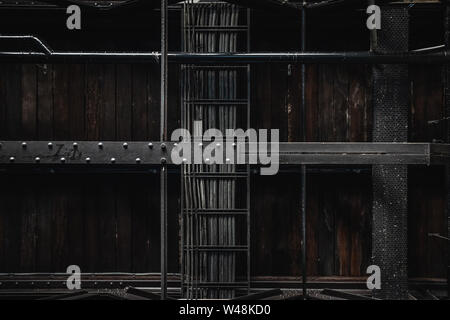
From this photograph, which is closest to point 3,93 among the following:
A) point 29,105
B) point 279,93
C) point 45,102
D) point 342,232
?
point 29,105

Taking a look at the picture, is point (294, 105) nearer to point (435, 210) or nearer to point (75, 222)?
point (435, 210)

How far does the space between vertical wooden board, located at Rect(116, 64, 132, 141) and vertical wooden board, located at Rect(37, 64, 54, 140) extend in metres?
0.96

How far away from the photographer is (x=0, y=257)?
4.81 meters

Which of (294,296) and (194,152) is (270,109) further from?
(294,296)

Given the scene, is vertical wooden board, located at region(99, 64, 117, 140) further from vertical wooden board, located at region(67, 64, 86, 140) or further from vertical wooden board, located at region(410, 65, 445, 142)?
vertical wooden board, located at region(410, 65, 445, 142)

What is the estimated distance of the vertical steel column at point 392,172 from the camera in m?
4.59

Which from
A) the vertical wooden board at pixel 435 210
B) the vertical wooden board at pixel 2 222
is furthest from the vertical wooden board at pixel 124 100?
the vertical wooden board at pixel 435 210

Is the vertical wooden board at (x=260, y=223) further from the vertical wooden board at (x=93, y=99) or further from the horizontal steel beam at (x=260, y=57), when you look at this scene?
the vertical wooden board at (x=93, y=99)

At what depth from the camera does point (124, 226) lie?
15.9ft

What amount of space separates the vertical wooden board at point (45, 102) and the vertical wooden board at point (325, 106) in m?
3.86

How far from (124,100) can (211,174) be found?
1.70 metres

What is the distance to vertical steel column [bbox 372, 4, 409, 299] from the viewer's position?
459 centimetres

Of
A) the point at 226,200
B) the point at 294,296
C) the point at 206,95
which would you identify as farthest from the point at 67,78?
the point at 294,296

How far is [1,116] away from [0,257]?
2.03m
